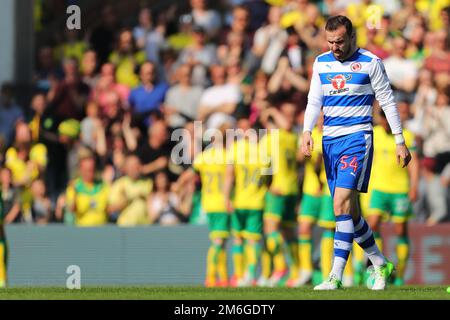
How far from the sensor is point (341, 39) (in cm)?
1209

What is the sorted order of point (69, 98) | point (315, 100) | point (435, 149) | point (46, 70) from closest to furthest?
point (315, 100), point (435, 149), point (69, 98), point (46, 70)

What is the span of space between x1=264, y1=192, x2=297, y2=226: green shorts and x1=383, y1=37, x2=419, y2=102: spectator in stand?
82.0 inches

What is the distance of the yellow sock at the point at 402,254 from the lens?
57.3 ft

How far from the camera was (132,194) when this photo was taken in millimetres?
19266

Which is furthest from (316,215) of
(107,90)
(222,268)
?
(107,90)

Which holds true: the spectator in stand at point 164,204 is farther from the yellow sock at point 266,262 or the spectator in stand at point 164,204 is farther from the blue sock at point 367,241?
the blue sock at point 367,241

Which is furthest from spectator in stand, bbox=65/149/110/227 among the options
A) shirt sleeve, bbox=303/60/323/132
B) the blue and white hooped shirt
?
the blue and white hooped shirt

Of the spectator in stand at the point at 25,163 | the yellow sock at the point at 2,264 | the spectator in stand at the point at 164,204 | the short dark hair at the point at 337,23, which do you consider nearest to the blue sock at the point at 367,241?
the short dark hair at the point at 337,23

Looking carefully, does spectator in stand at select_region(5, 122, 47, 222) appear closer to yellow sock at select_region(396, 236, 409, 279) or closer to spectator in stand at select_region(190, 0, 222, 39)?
spectator in stand at select_region(190, 0, 222, 39)

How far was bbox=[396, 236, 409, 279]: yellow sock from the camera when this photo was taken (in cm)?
1747

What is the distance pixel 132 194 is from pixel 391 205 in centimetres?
379

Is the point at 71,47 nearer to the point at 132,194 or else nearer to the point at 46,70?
the point at 46,70

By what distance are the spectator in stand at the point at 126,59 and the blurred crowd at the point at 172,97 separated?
0.8 inches

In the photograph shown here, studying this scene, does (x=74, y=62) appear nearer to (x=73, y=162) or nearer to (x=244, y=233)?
(x=73, y=162)
